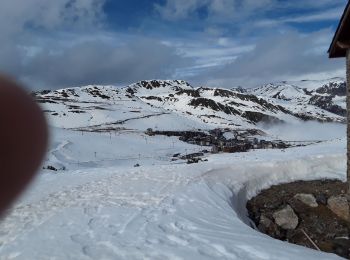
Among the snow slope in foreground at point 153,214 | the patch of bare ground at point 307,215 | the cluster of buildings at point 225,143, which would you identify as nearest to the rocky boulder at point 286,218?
the patch of bare ground at point 307,215

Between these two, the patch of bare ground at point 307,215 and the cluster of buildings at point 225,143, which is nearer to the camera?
the patch of bare ground at point 307,215

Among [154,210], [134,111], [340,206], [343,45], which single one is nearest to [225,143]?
[340,206]

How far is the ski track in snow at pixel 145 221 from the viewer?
9172mm

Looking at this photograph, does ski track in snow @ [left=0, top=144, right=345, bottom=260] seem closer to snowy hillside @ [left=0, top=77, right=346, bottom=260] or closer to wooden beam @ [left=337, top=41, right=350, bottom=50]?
snowy hillside @ [left=0, top=77, right=346, bottom=260]

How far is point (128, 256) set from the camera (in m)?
8.85

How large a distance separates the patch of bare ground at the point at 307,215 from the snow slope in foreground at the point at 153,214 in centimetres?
88

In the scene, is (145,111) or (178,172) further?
(145,111)

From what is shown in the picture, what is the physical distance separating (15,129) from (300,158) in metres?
24.9

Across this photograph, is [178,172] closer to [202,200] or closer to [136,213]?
[202,200]

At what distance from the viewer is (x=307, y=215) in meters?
17.8

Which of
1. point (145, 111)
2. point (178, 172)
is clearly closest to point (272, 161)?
point (178, 172)

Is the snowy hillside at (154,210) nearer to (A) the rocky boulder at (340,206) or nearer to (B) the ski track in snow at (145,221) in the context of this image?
(B) the ski track in snow at (145,221)

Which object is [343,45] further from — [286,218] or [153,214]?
[153,214]

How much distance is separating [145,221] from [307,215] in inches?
334
